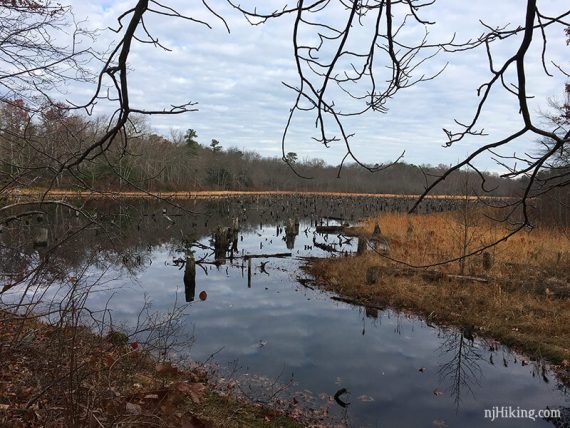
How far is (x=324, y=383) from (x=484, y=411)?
299 centimetres

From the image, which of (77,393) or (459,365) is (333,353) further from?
(77,393)

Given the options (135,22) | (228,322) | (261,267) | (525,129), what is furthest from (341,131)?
(261,267)

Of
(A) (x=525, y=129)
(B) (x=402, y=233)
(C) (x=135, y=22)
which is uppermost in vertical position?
(C) (x=135, y=22)

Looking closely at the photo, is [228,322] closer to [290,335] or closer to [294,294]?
[290,335]

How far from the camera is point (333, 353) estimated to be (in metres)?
10.3

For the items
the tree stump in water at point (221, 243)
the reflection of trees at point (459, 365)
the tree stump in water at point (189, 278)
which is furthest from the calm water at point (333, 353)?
the tree stump in water at point (221, 243)

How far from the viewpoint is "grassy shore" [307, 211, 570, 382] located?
36.0 feet

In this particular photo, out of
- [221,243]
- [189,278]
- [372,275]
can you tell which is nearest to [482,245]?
[372,275]

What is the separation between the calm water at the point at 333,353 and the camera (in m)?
Answer: 7.90

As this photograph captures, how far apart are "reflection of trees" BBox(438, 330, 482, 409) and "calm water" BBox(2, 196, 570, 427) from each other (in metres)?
0.02

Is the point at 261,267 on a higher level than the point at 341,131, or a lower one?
lower

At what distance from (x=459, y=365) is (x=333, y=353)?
288cm

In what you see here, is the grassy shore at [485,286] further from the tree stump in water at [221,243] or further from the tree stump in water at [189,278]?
the tree stump in water at [189,278]

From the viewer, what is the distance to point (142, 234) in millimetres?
27750
